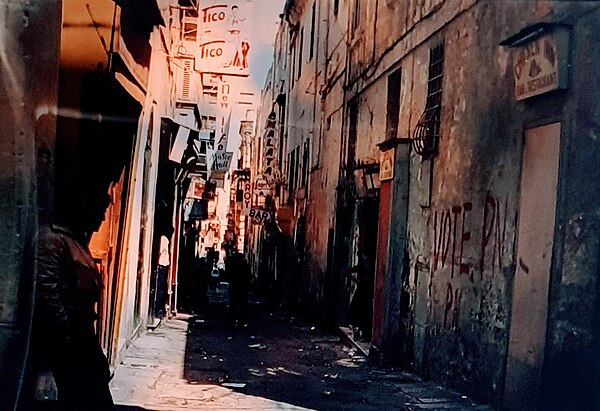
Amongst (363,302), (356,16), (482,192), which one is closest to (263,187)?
(356,16)

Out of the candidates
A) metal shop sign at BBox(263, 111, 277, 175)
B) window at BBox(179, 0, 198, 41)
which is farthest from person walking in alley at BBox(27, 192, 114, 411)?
metal shop sign at BBox(263, 111, 277, 175)

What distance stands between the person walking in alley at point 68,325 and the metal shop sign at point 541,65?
151 inches

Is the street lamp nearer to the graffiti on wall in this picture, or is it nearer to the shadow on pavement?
the shadow on pavement

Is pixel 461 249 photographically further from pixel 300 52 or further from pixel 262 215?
pixel 262 215

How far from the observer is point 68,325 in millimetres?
5195

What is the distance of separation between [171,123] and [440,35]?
558cm

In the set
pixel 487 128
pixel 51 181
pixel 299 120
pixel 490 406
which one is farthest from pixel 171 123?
pixel 299 120

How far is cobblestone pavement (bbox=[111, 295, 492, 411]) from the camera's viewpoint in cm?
772

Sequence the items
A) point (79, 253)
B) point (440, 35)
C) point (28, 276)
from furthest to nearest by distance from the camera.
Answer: point (440, 35)
point (79, 253)
point (28, 276)

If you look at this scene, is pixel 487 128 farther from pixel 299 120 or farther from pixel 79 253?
pixel 299 120

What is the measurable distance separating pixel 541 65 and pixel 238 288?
10.2 metres

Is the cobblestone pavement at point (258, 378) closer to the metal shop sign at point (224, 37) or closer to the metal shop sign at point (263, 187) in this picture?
the metal shop sign at point (224, 37)

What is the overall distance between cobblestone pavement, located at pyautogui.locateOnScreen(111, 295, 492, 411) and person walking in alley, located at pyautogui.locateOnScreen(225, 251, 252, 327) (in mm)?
1382

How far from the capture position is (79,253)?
560 cm
